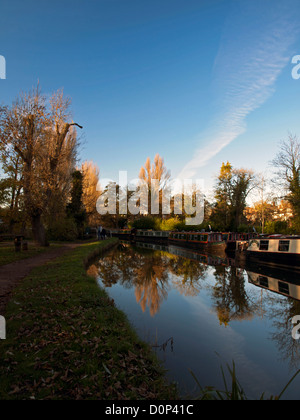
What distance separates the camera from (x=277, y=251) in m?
13.0

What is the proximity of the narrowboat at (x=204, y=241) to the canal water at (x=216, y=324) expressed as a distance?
856cm

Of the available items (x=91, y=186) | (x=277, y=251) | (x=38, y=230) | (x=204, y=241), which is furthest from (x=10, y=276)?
(x=91, y=186)

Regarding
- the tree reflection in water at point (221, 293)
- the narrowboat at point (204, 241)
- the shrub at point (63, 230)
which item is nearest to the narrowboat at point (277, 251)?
the tree reflection in water at point (221, 293)

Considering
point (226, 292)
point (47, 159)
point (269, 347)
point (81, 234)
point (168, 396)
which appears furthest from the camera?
point (81, 234)

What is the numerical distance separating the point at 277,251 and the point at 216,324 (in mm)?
9308

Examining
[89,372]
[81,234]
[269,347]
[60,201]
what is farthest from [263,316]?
[81,234]

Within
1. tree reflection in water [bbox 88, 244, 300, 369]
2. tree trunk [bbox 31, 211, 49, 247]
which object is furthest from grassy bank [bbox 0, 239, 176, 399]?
tree trunk [bbox 31, 211, 49, 247]

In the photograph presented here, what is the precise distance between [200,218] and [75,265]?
26.3 meters

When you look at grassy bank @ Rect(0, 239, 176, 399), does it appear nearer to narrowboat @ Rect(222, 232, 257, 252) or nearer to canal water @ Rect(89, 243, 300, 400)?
canal water @ Rect(89, 243, 300, 400)

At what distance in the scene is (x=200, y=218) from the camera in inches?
1314

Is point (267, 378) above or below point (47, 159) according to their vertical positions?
below

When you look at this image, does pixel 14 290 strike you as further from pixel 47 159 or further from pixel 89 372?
pixel 47 159

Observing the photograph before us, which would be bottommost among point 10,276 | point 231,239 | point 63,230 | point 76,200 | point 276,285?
point 276,285

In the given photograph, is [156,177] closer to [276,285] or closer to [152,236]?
[152,236]
